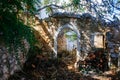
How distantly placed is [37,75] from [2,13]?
8200mm

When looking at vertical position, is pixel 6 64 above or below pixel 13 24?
below

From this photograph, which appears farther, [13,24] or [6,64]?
[6,64]

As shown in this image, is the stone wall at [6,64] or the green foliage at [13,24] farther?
the stone wall at [6,64]

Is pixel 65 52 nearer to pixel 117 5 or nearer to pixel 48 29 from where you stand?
pixel 48 29

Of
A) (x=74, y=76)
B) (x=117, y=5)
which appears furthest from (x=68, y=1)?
(x=74, y=76)

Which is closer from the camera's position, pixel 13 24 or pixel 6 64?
pixel 13 24

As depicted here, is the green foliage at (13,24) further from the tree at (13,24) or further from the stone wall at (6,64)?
the stone wall at (6,64)

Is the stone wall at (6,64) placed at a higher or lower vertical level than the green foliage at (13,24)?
lower

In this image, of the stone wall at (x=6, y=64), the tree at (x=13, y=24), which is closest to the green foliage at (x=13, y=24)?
the tree at (x=13, y=24)

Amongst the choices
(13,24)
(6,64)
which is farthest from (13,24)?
(6,64)

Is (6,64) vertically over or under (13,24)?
under

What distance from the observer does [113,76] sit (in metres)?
12.5

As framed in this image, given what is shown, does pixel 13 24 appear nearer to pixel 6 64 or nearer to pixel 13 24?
pixel 13 24

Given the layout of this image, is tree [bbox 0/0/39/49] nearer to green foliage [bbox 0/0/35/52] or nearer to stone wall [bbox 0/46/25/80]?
green foliage [bbox 0/0/35/52]
